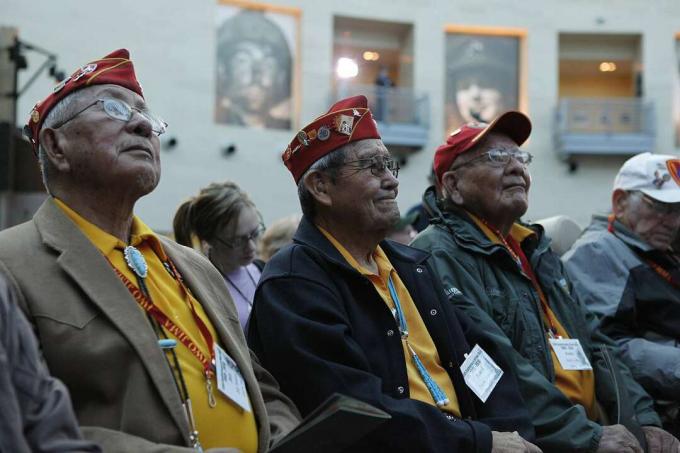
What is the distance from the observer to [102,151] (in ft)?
8.85

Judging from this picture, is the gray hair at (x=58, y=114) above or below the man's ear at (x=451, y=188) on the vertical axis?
above

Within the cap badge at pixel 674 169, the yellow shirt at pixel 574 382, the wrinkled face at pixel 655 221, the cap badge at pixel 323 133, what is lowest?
the yellow shirt at pixel 574 382

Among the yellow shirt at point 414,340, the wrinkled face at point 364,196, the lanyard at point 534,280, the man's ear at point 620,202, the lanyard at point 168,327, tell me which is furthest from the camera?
the man's ear at point 620,202

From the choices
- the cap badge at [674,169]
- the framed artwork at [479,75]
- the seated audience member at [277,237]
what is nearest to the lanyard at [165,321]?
the cap badge at [674,169]

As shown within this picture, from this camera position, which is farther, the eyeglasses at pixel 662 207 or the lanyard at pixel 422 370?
the eyeglasses at pixel 662 207

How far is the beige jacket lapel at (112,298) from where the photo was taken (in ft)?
7.82

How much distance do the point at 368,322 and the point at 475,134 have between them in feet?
4.69

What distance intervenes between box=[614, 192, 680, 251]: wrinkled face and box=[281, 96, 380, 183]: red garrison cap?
6.36 feet

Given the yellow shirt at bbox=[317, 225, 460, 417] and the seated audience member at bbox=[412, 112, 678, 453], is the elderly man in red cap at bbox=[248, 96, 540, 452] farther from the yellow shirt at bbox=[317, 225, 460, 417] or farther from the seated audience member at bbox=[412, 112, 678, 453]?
the seated audience member at bbox=[412, 112, 678, 453]

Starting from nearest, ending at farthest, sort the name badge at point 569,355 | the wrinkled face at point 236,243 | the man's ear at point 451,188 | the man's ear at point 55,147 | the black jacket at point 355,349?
1. the man's ear at point 55,147
2. the black jacket at point 355,349
3. the name badge at point 569,355
4. the man's ear at point 451,188
5. the wrinkled face at point 236,243

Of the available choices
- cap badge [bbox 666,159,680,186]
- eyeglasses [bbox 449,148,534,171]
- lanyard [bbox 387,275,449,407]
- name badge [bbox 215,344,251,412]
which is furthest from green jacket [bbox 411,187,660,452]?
name badge [bbox 215,344,251,412]

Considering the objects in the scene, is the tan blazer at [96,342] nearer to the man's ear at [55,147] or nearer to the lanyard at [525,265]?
the man's ear at [55,147]

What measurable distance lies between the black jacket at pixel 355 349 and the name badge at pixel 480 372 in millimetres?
26

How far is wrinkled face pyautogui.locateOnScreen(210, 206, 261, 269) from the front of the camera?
4.72 metres
